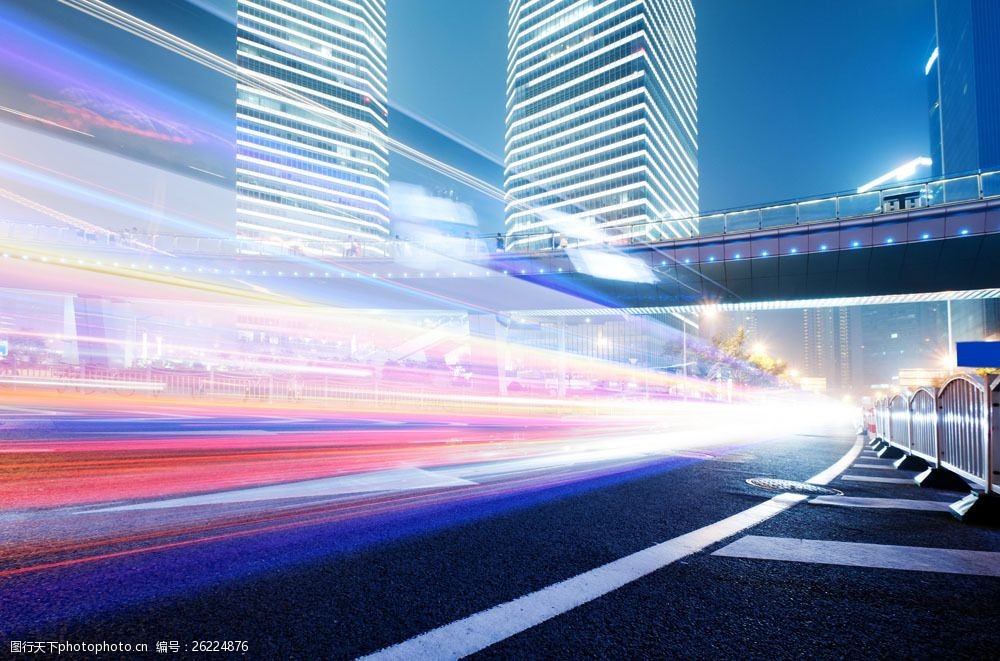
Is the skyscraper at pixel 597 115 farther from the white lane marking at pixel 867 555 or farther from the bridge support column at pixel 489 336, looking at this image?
the white lane marking at pixel 867 555

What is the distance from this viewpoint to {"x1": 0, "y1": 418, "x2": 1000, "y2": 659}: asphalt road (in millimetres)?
2480

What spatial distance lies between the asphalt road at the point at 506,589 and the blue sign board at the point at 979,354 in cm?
261

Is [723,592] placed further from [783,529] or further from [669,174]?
[669,174]

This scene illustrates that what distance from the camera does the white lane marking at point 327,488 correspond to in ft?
17.4

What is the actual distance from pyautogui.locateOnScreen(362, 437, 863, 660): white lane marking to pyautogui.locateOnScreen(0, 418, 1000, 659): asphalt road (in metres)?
0.06

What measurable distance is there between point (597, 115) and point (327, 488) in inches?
5559

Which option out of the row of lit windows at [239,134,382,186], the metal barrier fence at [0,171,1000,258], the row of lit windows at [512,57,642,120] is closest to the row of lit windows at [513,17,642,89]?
the row of lit windows at [512,57,642,120]

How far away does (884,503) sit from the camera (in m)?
6.11

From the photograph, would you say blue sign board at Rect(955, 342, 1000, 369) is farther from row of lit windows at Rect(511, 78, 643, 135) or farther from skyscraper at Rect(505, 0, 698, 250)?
row of lit windows at Rect(511, 78, 643, 135)

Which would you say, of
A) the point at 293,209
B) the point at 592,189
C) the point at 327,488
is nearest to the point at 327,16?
the point at 293,209

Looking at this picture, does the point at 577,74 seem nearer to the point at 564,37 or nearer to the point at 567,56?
the point at 567,56

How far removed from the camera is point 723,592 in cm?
315

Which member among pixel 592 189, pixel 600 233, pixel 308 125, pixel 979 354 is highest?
pixel 308 125

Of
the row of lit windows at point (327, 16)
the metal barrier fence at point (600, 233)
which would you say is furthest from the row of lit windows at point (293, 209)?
the metal barrier fence at point (600, 233)
